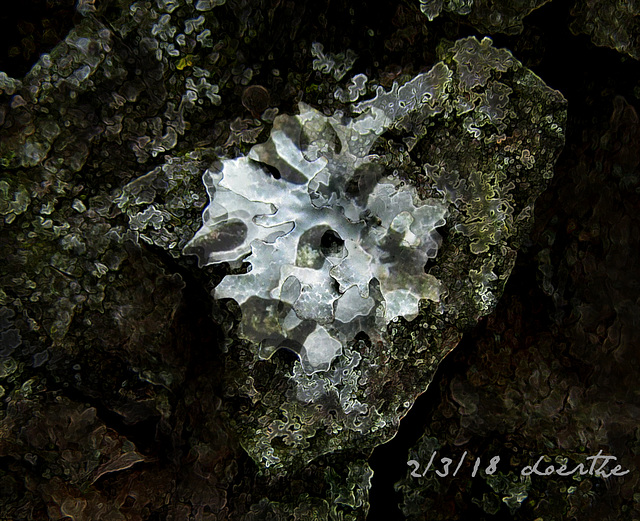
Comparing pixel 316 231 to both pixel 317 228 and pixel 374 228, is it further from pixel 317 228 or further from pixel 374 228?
pixel 374 228

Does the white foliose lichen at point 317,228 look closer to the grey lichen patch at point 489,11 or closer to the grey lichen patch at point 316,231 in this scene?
the grey lichen patch at point 316,231

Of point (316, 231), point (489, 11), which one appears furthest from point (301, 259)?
point (489, 11)

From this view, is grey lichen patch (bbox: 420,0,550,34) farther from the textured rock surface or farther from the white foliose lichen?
the white foliose lichen

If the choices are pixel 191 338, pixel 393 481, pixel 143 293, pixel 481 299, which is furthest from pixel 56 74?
pixel 393 481

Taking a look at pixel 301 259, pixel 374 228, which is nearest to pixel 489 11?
pixel 374 228

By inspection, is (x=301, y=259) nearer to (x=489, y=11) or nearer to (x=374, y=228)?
(x=374, y=228)

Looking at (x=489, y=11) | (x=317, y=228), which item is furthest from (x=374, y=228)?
(x=489, y=11)

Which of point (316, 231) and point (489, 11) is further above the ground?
point (489, 11)

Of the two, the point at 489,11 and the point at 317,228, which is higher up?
the point at 489,11
